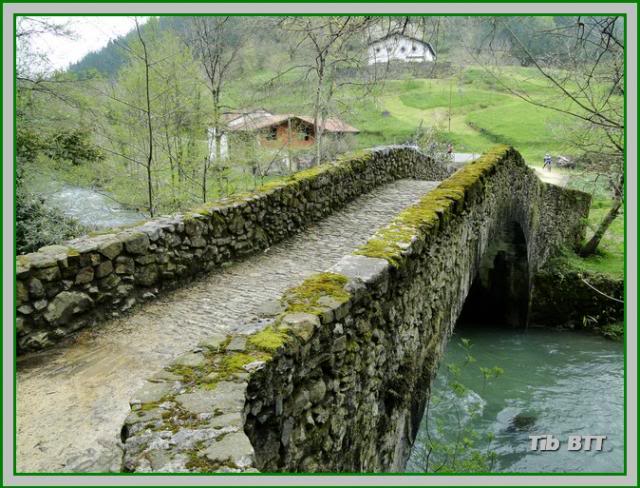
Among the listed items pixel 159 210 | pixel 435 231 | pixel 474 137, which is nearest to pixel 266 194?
pixel 435 231

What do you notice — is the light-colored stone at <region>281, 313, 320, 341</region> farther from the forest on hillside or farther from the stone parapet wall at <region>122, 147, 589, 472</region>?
the forest on hillside

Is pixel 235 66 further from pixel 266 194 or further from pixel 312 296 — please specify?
pixel 312 296

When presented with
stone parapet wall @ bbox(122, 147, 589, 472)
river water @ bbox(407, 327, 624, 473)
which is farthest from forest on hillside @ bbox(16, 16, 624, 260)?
river water @ bbox(407, 327, 624, 473)

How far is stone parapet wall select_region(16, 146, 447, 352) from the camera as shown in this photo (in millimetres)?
4211

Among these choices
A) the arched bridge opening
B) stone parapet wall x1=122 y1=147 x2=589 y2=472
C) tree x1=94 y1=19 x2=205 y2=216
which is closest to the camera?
stone parapet wall x1=122 y1=147 x2=589 y2=472

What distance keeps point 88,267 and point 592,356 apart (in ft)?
48.6

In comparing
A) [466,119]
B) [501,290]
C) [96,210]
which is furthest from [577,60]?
[466,119]

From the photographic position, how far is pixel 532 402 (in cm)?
1198

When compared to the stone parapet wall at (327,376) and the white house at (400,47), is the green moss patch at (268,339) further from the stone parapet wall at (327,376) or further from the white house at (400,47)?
the white house at (400,47)

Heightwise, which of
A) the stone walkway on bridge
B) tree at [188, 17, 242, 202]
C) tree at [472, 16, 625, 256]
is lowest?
the stone walkway on bridge

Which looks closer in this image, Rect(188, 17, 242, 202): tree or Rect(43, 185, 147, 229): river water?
Rect(188, 17, 242, 202): tree

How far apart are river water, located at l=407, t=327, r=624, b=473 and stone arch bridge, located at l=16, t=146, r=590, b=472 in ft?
9.40

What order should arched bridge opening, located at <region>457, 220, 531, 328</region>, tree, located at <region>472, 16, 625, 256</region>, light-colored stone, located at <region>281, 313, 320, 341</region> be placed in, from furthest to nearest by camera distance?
arched bridge opening, located at <region>457, 220, 531, 328</region>
tree, located at <region>472, 16, 625, 256</region>
light-colored stone, located at <region>281, 313, 320, 341</region>

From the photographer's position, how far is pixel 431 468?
7703 millimetres
